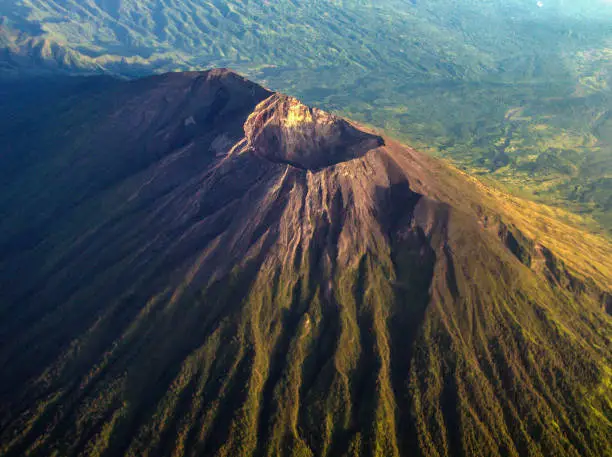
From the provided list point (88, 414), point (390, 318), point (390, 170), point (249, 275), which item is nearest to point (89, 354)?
point (88, 414)

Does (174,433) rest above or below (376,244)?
below

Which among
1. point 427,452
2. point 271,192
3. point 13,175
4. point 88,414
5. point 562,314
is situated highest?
point 271,192

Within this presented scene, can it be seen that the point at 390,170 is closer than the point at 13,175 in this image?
Yes

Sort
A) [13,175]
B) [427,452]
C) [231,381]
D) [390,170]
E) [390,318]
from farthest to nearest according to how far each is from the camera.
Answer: [13,175]
[390,170]
[390,318]
[231,381]
[427,452]

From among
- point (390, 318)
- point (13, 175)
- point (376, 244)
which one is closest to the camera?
point (390, 318)

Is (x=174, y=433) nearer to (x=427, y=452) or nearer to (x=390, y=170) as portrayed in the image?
(x=427, y=452)

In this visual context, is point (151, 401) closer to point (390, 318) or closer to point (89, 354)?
point (89, 354)
